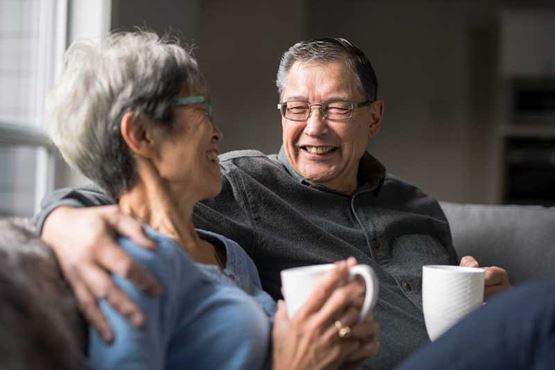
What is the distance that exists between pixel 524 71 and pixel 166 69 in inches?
208

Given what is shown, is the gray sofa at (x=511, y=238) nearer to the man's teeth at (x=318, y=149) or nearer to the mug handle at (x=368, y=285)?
the man's teeth at (x=318, y=149)

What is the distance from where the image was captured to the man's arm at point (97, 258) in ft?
3.42

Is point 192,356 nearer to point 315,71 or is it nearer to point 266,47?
point 315,71

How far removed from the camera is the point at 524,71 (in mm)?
6074

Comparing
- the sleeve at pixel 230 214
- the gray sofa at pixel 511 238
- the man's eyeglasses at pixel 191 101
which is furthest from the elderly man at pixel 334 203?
the man's eyeglasses at pixel 191 101

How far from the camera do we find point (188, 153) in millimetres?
1314

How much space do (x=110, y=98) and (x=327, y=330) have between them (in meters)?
0.49

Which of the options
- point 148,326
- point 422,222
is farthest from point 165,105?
point 422,222

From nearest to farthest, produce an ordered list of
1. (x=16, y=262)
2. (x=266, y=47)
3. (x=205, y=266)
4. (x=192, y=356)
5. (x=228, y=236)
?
(x=16, y=262) → (x=192, y=356) → (x=205, y=266) → (x=228, y=236) → (x=266, y=47)

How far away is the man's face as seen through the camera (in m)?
1.96

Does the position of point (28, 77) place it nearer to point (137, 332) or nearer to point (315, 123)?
point (315, 123)

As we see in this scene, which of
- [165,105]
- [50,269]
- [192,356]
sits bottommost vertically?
[192,356]

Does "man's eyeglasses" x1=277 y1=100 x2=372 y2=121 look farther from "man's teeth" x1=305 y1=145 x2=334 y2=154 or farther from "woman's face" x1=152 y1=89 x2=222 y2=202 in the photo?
"woman's face" x1=152 y1=89 x2=222 y2=202

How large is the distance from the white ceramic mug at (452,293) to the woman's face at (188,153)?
16.7 inches
